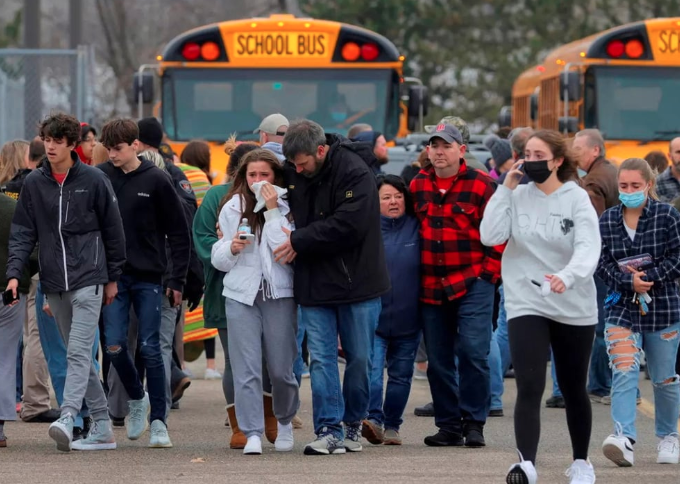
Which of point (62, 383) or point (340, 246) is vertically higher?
point (340, 246)

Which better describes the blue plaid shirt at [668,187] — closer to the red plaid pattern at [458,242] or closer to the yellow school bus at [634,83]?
the red plaid pattern at [458,242]

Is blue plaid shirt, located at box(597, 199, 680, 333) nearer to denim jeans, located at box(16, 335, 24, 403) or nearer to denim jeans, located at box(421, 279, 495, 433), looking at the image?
denim jeans, located at box(421, 279, 495, 433)

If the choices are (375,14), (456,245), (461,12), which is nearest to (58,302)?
(456,245)

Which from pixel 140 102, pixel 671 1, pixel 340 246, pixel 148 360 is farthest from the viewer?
pixel 671 1

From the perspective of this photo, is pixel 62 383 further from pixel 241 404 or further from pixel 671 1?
Result: pixel 671 1

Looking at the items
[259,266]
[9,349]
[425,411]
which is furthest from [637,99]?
[9,349]

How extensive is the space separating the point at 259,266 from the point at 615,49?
9246mm

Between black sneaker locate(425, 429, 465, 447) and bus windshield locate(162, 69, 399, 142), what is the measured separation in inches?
298

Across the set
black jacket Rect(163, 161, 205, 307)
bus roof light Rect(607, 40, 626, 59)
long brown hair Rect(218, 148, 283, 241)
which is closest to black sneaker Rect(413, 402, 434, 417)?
black jacket Rect(163, 161, 205, 307)

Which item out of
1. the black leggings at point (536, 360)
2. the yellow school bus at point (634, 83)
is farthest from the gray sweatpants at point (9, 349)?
the yellow school bus at point (634, 83)

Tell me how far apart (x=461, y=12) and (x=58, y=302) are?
85.0ft

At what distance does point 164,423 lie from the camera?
27.8 feet

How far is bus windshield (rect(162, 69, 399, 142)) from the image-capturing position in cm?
1585

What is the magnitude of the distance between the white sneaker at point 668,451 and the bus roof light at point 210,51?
8.98m
